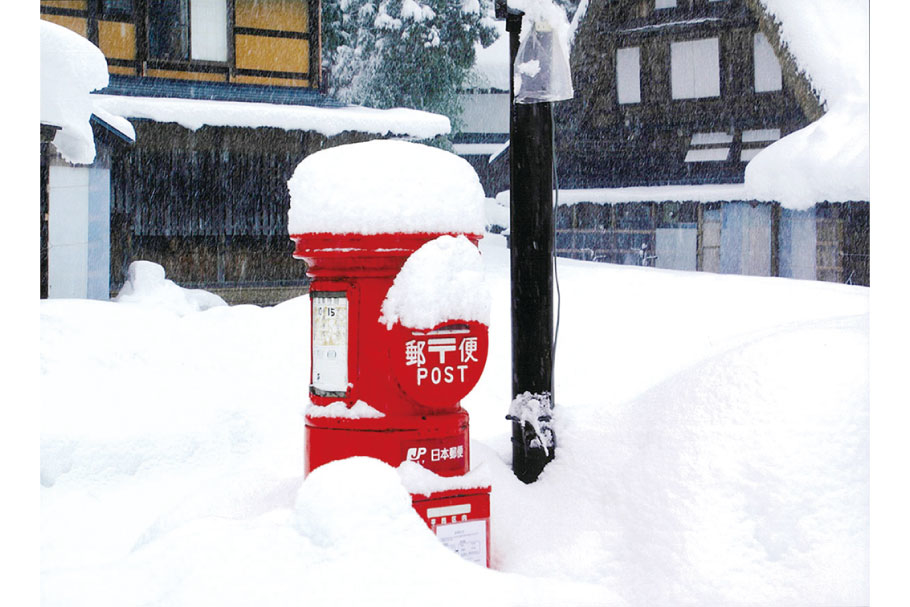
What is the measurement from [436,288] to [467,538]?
947 mm

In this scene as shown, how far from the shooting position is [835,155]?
12.7 meters

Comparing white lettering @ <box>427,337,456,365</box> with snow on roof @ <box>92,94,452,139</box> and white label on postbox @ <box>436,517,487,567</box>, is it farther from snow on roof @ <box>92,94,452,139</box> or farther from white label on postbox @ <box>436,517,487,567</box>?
snow on roof @ <box>92,94,452,139</box>

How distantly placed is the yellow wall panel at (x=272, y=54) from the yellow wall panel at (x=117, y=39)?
5.39 ft

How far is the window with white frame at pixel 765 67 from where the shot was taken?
15.8m

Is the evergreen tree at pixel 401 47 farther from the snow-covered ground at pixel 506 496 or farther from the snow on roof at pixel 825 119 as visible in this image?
A: the snow-covered ground at pixel 506 496

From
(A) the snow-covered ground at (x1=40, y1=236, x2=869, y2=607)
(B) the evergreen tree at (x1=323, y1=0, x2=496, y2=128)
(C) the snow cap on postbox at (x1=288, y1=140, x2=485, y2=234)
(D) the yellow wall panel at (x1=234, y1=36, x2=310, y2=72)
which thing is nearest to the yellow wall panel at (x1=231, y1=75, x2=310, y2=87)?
(D) the yellow wall panel at (x1=234, y1=36, x2=310, y2=72)

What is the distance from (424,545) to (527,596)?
33 centimetres

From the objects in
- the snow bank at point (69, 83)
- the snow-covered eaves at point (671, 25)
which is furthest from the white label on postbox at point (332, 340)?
the snow-covered eaves at point (671, 25)

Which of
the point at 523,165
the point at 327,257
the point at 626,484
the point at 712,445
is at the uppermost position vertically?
the point at 523,165

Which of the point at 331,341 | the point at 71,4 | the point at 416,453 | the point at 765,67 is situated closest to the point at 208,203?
the point at 71,4

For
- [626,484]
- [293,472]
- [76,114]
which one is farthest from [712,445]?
[76,114]

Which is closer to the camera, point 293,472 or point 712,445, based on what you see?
point 712,445

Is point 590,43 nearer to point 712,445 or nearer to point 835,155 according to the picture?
point 835,155

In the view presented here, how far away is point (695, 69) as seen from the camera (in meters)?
16.7
